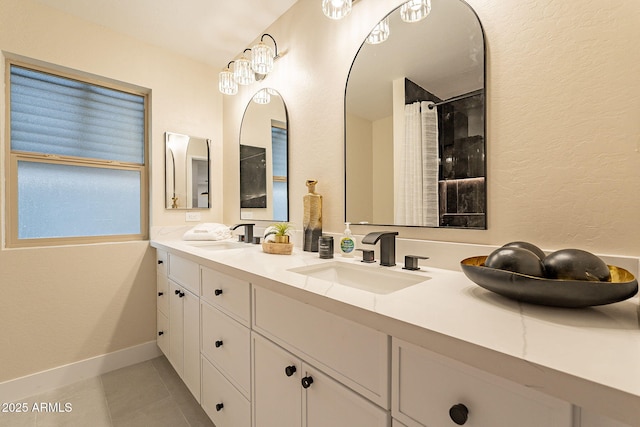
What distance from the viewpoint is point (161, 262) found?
2.14m

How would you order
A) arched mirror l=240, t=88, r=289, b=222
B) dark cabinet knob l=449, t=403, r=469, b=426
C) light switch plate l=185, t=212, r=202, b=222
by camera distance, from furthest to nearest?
1. light switch plate l=185, t=212, r=202, b=222
2. arched mirror l=240, t=88, r=289, b=222
3. dark cabinet knob l=449, t=403, r=469, b=426

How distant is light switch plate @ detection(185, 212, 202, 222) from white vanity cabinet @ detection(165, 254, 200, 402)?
57 cm

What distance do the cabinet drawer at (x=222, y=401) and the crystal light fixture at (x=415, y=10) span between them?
1747mm

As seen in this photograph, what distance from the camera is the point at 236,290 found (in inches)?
46.4

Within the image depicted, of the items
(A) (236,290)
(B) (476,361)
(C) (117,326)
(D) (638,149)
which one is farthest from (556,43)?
(C) (117,326)

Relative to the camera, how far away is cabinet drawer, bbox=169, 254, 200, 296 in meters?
1.53

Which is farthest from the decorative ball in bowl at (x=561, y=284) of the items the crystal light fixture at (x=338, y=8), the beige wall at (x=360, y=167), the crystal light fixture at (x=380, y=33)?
the crystal light fixture at (x=338, y=8)

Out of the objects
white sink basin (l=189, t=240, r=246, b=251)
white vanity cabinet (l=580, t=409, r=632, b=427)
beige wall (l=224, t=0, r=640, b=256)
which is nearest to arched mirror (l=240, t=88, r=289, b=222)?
white sink basin (l=189, t=240, r=246, b=251)

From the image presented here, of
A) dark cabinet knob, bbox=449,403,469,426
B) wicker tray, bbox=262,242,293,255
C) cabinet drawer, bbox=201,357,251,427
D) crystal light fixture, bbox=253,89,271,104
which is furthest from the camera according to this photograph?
crystal light fixture, bbox=253,89,271,104

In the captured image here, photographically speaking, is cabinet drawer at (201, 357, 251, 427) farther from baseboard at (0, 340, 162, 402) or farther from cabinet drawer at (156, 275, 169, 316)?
baseboard at (0, 340, 162, 402)

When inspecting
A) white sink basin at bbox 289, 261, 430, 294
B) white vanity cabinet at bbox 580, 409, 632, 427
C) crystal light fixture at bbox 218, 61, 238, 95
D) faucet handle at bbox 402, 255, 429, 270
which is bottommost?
white vanity cabinet at bbox 580, 409, 632, 427

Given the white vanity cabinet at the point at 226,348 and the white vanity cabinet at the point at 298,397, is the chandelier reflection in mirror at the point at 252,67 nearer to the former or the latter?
the white vanity cabinet at the point at 226,348

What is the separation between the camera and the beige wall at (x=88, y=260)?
5.74ft

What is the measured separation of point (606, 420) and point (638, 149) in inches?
28.5
